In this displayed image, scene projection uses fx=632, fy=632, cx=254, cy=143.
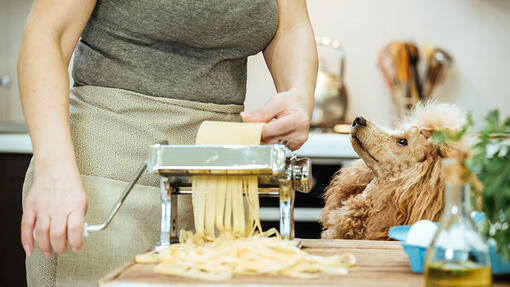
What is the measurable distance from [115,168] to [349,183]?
0.68 meters

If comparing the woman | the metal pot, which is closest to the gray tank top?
the woman

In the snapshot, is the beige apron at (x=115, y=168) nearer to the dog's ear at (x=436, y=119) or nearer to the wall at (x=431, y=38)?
the dog's ear at (x=436, y=119)

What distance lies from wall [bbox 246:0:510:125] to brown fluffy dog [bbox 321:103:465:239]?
1.44 m

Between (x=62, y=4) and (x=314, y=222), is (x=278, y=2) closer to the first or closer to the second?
(x=62, y=4)

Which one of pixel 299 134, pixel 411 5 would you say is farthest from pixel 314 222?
pixel 299 134

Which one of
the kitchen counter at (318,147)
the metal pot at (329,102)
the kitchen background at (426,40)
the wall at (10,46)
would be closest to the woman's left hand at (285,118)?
the kitchen counter at (318,147)

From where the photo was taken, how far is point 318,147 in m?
2.45

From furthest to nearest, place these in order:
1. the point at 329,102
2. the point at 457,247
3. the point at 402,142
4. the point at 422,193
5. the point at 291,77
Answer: the point at 329,102 < the point at 402,142 < the point at 422,193 < the point at 291,77 < the point at 457,247

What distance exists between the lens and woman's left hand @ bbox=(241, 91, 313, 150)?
1.02 m

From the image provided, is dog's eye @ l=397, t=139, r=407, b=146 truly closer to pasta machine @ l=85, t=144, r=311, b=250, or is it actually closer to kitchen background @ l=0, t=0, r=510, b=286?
pasta machine @ l=85, t=144, r=311, b=250

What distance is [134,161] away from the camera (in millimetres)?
1084

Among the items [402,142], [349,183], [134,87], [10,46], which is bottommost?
[349,183]

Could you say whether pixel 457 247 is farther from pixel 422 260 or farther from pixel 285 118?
pixel 285 118

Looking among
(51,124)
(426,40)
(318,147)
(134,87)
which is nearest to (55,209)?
(51,124)
